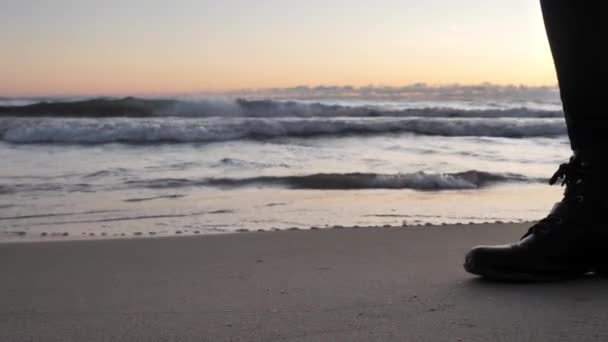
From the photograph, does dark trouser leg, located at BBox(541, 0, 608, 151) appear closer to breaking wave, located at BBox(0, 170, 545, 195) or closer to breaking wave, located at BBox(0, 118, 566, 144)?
breaking wave, located at BBox(0, 170, 545, 195)

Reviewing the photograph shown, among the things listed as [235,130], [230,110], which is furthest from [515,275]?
[230,110]

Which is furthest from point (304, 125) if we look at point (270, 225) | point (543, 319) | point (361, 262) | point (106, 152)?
point (543, 319)

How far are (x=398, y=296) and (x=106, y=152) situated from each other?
695 centimetres

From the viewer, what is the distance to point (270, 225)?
3.33m

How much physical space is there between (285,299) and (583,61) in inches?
30.8

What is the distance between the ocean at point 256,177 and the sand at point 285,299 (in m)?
1.12

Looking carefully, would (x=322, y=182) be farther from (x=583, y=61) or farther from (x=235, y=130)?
(x=235, y=130)

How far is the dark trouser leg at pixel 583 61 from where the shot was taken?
4.62 feet

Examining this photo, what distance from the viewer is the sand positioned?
1141mm

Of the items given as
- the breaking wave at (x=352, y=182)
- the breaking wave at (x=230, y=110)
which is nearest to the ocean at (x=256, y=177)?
the breaking wave at (x=352, y=182)

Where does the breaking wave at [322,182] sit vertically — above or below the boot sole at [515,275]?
below

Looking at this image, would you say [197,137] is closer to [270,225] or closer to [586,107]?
[270,225]

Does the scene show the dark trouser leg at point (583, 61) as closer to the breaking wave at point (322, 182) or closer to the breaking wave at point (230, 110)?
the breaking wave at point (322, 182)

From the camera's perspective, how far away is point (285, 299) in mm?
1384
